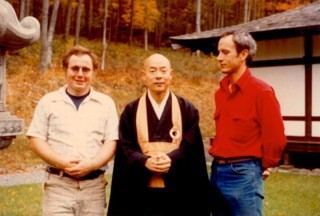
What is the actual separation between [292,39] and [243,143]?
10434mm

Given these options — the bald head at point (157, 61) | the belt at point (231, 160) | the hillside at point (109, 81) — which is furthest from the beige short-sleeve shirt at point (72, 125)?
the hillside at point (109, 81)

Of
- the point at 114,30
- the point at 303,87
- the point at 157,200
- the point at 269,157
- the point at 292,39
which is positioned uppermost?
the point at 114,30

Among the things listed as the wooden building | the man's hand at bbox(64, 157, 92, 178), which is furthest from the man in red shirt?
the wooden building

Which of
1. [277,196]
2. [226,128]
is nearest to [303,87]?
[277,196]

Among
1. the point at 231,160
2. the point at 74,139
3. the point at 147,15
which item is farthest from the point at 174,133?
the point at 147,15

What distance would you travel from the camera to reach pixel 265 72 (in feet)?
47.0

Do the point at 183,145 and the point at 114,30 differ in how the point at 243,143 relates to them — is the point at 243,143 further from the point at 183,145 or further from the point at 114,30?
the point at 114,30

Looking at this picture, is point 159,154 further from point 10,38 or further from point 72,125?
point 10,38

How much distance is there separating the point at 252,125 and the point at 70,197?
1.41 meters

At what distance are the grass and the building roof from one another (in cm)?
354

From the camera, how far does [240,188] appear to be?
4.04 m

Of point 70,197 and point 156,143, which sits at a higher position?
point 156,143

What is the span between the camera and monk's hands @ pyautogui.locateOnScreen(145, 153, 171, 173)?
3928mm

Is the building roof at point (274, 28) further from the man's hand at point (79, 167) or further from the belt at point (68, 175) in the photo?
the man's hand at point (79, 167)
